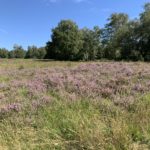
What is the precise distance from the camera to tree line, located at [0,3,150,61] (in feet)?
197

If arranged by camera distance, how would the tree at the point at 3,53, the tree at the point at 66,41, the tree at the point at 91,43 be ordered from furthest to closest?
the tree at the point at 3,53
the tree at the point at 91,43
the tree at the point at 66,41

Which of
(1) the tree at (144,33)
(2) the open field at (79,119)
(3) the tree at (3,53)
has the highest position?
(1) the tree at (144,33)

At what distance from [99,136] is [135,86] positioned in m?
4.95

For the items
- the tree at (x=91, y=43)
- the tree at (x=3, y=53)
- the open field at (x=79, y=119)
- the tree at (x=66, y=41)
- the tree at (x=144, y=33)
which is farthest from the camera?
the tree at (x=3, y=53)

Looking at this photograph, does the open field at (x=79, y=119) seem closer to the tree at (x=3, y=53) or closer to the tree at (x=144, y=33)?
the tree at (x=144, y=33)

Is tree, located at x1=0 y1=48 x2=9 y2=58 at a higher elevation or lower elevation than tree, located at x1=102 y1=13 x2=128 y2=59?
lower

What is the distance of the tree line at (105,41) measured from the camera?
5997 cm

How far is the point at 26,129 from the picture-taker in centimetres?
677

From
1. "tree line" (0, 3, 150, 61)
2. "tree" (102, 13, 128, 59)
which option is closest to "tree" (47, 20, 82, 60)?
"tree line" (0, 3, 150, 61)

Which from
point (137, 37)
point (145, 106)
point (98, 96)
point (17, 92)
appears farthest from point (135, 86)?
point (137, 37)

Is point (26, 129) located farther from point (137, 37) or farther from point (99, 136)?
point (137, 37)

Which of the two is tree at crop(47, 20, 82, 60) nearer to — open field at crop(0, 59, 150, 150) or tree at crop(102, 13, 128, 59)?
tree at crop(102, 13, 128, 59)

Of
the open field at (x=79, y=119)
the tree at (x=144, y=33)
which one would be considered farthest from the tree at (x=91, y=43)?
the open field at (x=79, y=119)

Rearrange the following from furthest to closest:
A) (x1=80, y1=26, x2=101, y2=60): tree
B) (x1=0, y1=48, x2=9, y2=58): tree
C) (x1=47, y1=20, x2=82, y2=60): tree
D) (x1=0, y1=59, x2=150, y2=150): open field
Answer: (x1=0, y1=48, x2=9, y2=58): tree < (x1=80, y1=26, x2=101, y2=60): tree < (x1=47, y1=20, x2=82, y2=60): tree < (x1=0, y1=59, x2=150, y2=150): open field
